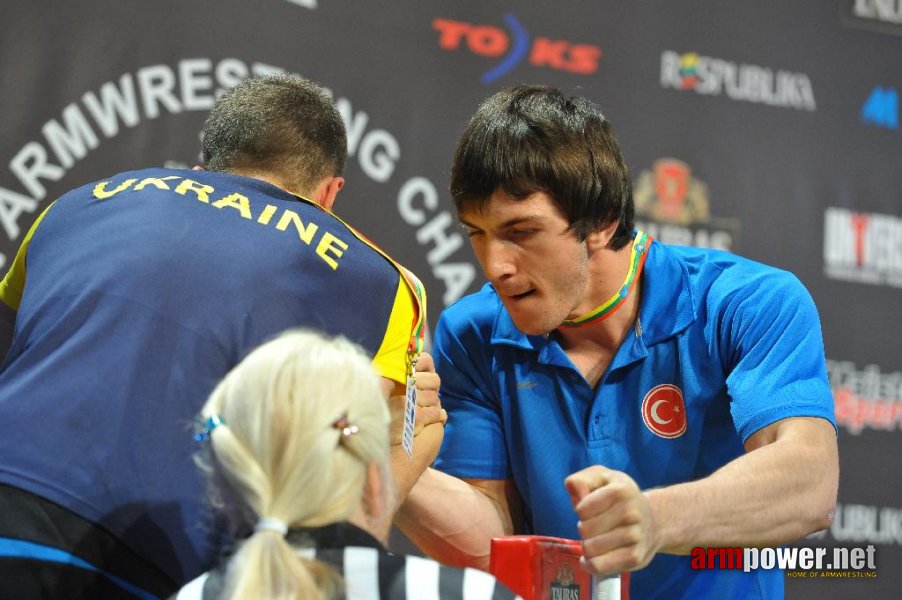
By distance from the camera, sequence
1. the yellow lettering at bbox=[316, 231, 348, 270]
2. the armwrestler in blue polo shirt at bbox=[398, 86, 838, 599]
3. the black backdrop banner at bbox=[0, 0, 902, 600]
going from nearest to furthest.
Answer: the yellow lettering at bbox=[316, 231, 348, 270], the armwrestler in blue polo shirt at bbox=[398, 86, 838, 599], the black backdrop banner at bbox=[0, 0, 902, 600]

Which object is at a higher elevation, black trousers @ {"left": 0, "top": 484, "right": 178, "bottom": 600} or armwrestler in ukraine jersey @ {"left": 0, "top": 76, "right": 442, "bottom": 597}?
armwrestler in ukraine jersey @ {"left": 0, "top": 76, "right": 442, "bottom": 597}

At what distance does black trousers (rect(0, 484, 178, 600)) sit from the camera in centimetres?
117

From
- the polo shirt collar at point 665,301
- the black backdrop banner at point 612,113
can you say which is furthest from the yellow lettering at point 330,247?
the black backdrop banner at point 612,113

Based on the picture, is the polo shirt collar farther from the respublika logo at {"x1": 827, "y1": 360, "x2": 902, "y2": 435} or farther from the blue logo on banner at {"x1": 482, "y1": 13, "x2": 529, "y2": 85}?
the respublika logo at {"x1": 827, "y1": 360, "x2": 902, "y2": 435}

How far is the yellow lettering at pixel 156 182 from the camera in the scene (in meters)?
1.41

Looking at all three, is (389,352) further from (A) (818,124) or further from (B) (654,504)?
(A) (818,124)

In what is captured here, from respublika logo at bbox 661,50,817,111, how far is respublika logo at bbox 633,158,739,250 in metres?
0.24

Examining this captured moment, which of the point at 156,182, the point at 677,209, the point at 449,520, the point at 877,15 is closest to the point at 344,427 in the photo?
the point at 156,182

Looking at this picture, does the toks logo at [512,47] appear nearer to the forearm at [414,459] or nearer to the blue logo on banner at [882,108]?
the blue logo on banner at [882,108]

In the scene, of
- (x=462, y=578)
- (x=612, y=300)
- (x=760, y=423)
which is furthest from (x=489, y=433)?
(x=462, y=578)

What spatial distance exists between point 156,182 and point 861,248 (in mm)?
2315

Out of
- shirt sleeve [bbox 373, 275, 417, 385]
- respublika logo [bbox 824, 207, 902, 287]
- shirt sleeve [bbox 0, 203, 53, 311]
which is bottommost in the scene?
shirt sleeve [bbox 373, 275, 417, 385]

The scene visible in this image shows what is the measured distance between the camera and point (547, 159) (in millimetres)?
1623

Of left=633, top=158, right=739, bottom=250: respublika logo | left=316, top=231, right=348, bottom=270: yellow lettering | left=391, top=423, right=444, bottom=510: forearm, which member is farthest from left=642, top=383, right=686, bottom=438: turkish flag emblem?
left=633, top=158, right=739, bottom=250: respublika logo
